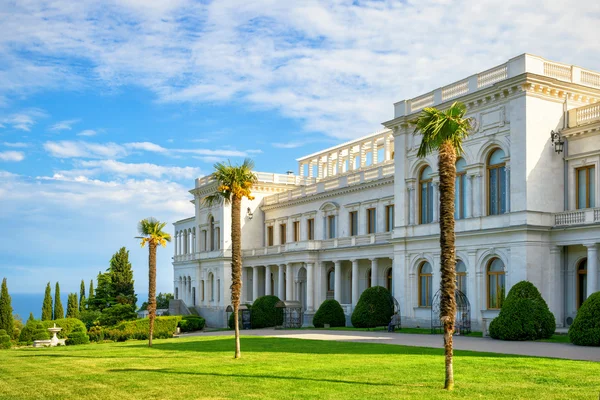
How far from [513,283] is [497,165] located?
21.8ft

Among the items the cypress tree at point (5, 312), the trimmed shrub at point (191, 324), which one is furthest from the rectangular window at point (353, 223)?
the cypress tree at point (5, 312)

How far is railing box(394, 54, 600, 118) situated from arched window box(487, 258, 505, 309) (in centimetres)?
974

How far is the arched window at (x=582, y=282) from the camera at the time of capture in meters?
37.8

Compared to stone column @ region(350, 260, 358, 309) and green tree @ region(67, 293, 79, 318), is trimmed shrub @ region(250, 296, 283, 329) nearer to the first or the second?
stone column @ region(350, 260, 358, 309)

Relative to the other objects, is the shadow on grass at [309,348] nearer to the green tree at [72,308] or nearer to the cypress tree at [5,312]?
the cypress tree at [5,312]

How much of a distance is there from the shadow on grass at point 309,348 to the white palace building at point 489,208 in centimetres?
1002

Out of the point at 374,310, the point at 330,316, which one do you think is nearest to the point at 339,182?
the point at 330,316

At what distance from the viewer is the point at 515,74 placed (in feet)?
126


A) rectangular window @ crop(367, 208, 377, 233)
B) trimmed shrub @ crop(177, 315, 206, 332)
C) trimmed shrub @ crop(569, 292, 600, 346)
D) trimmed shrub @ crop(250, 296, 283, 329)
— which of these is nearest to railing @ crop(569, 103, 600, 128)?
trimmed shrub @ crop(569, 292, 600, 346)

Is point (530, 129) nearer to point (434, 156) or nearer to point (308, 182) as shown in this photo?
point (434, 156)

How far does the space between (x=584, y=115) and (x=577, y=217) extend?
17.9 feet

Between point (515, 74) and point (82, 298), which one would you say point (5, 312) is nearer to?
point (82, 298)

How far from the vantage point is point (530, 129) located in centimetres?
3803

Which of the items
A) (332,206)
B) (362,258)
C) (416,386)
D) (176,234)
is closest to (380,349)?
(416,386)
